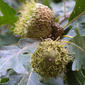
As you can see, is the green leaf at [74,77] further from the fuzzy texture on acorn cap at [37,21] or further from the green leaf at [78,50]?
the fuzzy texture on acorn cap at [37,21]

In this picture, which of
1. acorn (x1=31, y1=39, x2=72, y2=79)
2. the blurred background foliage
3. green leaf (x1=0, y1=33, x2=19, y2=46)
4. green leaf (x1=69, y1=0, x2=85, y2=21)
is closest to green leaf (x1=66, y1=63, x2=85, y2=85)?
the blurred background foliage

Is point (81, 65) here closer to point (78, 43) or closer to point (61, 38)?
point (78, 43)

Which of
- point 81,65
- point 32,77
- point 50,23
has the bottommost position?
point 32,77

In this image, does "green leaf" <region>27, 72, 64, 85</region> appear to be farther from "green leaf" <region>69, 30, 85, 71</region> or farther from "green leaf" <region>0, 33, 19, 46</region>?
"green leaf" <region>0, 33, 19, 46</region>

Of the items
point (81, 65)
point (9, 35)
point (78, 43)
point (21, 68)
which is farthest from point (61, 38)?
point (9, 35)

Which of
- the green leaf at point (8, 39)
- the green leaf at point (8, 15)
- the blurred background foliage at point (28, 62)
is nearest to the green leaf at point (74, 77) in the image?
the blurred background foliage at point (28, 62)

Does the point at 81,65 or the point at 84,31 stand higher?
the point at 84,31
